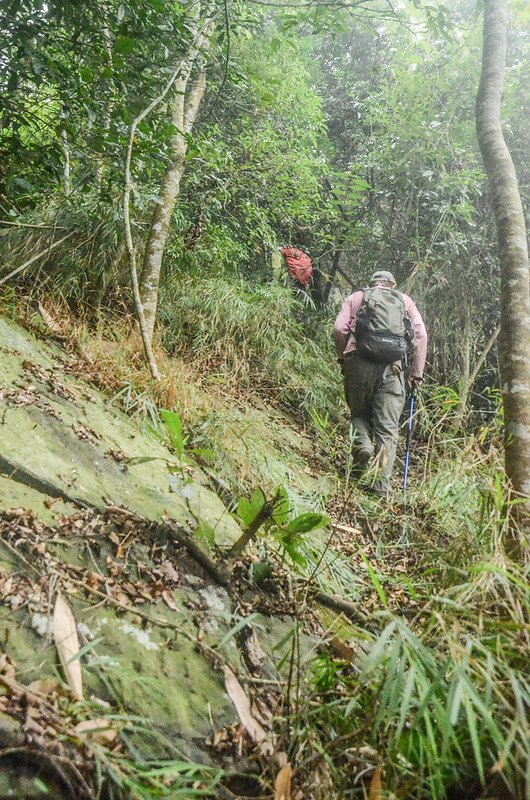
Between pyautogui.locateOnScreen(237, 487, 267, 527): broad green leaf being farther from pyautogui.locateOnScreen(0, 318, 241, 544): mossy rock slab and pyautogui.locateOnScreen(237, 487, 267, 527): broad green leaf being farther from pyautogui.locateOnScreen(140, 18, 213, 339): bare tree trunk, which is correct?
pyautogui.locateOnScreen(140, 18, 213, 339): bare tree trunk

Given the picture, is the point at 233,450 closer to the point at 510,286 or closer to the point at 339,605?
the point at 339,605

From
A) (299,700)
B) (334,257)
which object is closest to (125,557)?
(299,700)

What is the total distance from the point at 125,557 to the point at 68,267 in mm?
3351

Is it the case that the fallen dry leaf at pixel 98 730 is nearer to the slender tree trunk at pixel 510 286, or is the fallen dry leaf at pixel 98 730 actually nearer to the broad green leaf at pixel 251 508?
the broad green leaf at pixel 251 508

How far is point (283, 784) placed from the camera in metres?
1.40

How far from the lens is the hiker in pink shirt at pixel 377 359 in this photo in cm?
460

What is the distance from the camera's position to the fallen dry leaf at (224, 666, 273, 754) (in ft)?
5.28

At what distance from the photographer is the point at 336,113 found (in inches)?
375

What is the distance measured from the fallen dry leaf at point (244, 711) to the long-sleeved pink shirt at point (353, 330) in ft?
11.4

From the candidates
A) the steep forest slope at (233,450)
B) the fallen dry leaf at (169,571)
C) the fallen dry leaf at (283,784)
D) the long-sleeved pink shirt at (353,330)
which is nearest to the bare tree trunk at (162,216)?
the steep forest slope at (233,450)

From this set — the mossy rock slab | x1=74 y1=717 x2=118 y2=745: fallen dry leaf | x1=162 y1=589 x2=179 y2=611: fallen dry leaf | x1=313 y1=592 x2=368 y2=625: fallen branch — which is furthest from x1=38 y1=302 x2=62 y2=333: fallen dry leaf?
x1=74 y1=717 x2=118 y2=745: fallen dry leaf

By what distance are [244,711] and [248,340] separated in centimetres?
448

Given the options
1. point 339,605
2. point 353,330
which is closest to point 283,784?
point 339,605

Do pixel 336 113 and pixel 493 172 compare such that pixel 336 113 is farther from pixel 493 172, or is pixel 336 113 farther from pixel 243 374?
pixel 493 172
